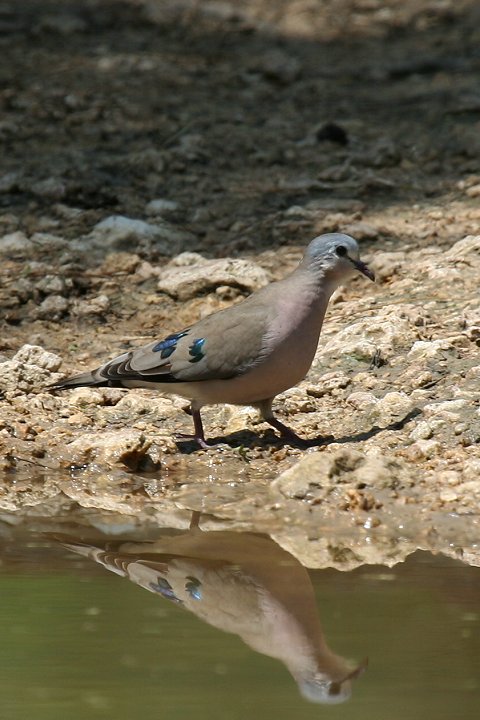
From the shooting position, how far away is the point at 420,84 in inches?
407

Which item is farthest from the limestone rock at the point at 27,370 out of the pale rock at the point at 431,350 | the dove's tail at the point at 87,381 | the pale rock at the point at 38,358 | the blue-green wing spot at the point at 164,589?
the blue-green wing spot at the point at 164,589

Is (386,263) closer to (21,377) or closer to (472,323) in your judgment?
(472,323)

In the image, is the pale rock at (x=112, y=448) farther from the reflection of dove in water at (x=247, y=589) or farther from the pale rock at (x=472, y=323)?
the pale rock at (x=472, y=323)

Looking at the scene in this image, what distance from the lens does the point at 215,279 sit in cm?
707

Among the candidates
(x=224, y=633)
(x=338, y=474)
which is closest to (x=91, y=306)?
(x=338, y=474)

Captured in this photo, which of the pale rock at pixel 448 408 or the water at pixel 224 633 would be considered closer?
the water at pixel 224 633

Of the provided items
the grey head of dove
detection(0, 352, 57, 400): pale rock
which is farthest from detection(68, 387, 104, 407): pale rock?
the grey head of dove

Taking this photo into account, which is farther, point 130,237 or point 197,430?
point 130,237

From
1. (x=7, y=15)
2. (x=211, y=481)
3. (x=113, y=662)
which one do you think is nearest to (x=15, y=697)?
(x=113, y=662)

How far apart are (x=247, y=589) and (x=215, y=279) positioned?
3.05 metres

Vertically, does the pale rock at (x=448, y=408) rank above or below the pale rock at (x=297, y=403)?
above

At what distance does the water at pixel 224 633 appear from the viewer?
327 centimetres

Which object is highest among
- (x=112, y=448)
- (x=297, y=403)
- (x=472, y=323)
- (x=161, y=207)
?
(x=472, y=323)

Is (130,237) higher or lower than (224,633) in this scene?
lower
